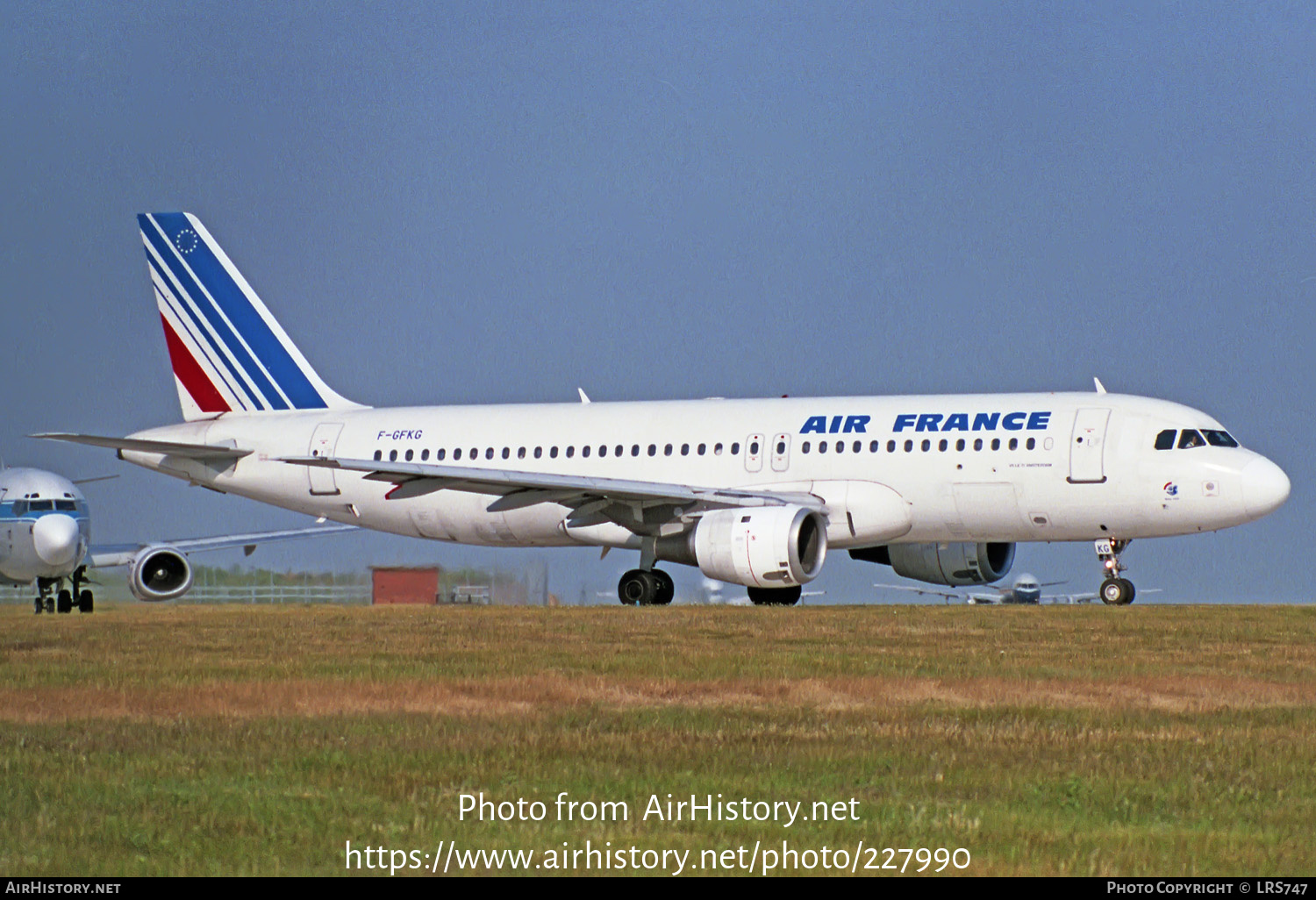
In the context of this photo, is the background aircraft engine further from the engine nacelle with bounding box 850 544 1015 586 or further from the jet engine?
the engine nacelle with bounding box 850 544 1015 586

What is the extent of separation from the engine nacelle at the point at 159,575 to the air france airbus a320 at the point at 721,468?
1.55m

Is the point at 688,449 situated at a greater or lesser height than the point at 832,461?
greater

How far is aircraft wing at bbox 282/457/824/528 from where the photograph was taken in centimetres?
2750

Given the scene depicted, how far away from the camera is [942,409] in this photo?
92.1 ft

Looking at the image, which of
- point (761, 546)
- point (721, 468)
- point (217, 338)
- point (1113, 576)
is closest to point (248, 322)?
point (217, 338)

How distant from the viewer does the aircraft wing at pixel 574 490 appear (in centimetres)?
2750

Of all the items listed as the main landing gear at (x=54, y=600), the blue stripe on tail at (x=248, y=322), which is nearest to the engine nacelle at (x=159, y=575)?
the main landing gear at (x=54, y=600)

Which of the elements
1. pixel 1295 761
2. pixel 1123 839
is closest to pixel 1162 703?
pixel 1295 761

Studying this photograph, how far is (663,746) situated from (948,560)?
21.0 metres

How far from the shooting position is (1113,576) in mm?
28172

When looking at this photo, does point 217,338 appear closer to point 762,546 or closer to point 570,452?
point 570,452

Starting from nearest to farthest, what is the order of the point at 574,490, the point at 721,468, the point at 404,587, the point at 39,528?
1. the point at 574,490
2. the point at 721,468
3. the point at 39,528
4. the point at 404,587

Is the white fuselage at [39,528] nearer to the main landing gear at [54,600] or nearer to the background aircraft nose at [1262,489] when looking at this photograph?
the main landing gear at [54,600]

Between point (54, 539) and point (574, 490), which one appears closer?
point (574, 490)
